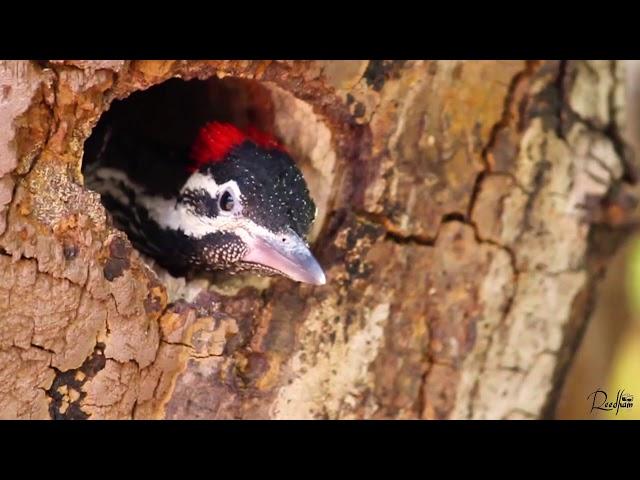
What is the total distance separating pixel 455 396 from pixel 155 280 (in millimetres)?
1344

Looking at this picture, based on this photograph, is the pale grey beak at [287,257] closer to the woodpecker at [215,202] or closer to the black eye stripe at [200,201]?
the woodpecker at [215,202]

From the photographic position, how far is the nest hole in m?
2.88

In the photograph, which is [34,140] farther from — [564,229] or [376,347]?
[564,229]

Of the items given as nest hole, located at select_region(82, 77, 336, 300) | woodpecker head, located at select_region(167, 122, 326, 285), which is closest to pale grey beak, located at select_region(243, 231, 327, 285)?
woodpecker head, located at select_region(167, 122, 326, 285)

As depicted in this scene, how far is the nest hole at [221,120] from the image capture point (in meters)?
2.88

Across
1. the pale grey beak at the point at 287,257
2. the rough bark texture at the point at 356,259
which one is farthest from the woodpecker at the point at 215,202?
the rough bark texture at the point at 356,259

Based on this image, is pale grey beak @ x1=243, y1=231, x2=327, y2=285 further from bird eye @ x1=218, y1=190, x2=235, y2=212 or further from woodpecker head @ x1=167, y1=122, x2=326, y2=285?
bird eye @ x1=218, y1=190, x2=235, y2=212

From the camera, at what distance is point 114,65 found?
236cm

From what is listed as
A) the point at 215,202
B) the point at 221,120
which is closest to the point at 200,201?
the point at 215,202

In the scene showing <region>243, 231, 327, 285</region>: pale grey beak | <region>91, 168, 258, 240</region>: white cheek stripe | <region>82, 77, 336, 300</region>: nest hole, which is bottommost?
<region>243, 231, 327, 285</region>: pale grey beak

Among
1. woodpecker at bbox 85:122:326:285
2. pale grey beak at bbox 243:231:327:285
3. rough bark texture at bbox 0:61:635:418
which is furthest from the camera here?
woodpecker at bbox 85:122:326:285

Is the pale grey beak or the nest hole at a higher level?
the nest hole

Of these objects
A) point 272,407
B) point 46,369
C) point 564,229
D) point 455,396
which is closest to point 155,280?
point 46,369

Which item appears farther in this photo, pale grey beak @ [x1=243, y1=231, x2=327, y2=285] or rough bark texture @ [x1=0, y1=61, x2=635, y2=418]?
pale grey beak @ [x1=243, y1=231, x2=327, y2=285]
